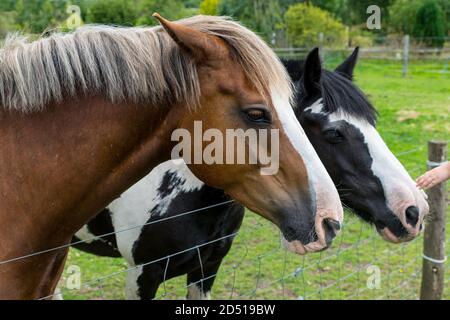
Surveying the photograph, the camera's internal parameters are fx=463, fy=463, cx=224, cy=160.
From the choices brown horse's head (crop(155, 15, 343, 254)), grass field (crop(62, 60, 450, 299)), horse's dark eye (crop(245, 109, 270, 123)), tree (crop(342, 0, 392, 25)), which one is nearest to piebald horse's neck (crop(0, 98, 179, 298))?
brown horse's head (crop(155, 15, 343, 254))

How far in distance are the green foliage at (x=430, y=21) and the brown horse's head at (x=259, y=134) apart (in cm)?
2609

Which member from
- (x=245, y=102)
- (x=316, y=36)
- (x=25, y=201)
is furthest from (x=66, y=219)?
(x=316, y=36)

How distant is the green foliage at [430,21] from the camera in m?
24.7

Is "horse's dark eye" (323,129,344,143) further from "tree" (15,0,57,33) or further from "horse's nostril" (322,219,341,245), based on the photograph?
"tree" (15,0,57,33)

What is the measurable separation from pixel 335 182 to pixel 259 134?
1012 millimetres

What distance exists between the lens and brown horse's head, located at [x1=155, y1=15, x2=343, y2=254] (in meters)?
1.79

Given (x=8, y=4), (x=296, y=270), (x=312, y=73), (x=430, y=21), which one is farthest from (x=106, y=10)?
(x=430, y=21)

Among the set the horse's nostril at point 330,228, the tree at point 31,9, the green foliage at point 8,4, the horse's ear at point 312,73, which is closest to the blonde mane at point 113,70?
the horse's nostril at point 330,228

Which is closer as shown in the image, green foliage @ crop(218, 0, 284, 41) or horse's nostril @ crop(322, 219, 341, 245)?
horse's nostril @ crop(322, 219, 341, 245)

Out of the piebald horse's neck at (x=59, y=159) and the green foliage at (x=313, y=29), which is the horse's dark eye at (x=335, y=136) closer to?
the piebald horse's neck at (x=59, y=159)

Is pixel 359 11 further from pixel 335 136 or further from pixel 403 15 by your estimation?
pixel 335 136

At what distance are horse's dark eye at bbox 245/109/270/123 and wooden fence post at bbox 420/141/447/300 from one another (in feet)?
6.82
